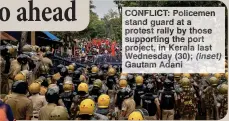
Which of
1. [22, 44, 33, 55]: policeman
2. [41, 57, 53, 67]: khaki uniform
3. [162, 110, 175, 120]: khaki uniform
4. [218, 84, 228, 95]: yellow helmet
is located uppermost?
[22, 44, 33, 55]: policeman

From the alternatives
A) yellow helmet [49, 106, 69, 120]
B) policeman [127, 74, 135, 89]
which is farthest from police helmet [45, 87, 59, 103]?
policeman [127, 74, 135, 89]

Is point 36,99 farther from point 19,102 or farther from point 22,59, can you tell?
point 22,59

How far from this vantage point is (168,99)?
703cm

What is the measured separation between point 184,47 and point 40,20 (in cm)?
164

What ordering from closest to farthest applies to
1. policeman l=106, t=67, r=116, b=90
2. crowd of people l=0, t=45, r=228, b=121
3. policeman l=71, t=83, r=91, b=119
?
1. crowd of people l=0, t=45, r=228, b=121
2. policeman l=71, t=83, r=91, b=119
3. policeman l=106, t=67, r=116, b=90

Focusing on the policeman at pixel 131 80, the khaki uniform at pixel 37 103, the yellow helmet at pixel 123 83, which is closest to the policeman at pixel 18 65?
the khaki uniform at pixel 37 103

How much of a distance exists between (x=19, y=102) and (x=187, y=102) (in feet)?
10.9

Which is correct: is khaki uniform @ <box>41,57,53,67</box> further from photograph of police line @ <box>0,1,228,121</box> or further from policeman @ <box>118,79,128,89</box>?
policeman @ <box>118,79,128,89</box>

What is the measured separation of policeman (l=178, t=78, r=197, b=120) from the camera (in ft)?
23.7

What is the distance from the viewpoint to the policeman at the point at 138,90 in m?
6.84

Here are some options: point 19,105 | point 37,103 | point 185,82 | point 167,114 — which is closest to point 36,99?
point 37,103

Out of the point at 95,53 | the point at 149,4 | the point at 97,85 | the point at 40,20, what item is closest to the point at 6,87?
the point at 97,85

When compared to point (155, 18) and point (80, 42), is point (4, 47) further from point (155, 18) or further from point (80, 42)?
point (80, 42)
